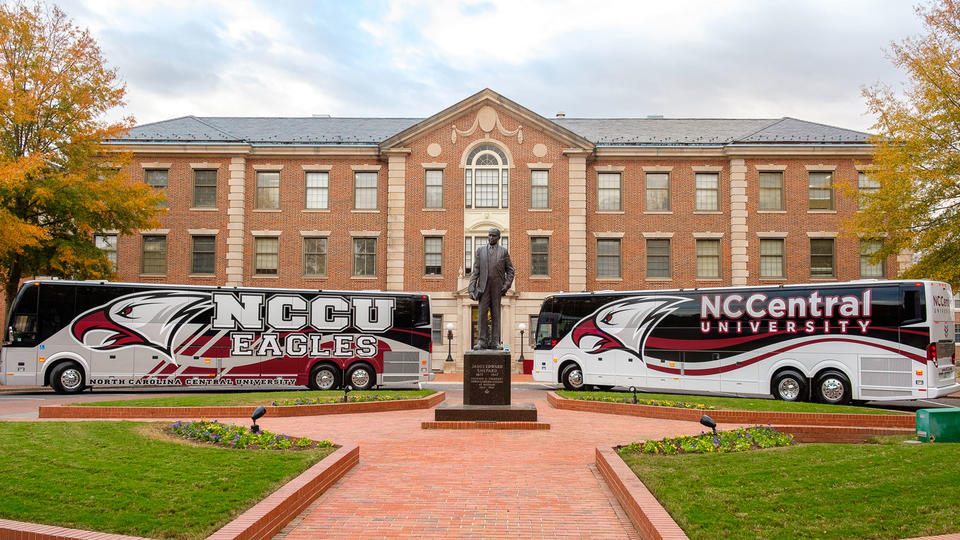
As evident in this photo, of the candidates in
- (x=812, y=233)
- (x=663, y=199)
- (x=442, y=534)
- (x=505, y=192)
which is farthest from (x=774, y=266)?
(x=442, y=534)

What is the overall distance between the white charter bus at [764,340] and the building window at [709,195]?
511 inches

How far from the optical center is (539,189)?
3578 cm

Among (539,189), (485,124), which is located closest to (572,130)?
(539,189)

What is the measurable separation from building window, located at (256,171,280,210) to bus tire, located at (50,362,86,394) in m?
14.6

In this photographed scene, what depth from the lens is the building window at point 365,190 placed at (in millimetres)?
36438

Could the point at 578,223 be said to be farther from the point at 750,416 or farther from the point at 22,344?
the point at 22,344

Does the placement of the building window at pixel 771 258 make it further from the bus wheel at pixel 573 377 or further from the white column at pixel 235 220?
the white column at pixel 235 220

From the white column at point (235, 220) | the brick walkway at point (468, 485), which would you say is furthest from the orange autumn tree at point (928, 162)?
the white column at point (235, 220)

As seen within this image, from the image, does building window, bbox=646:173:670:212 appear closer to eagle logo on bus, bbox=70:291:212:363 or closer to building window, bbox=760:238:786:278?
building window, bbox=760:238:786:278

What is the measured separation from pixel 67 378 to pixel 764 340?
20.5m

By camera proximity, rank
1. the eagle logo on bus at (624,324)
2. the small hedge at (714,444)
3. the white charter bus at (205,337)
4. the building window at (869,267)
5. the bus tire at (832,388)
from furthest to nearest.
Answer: the building window at (869,267) < the eagle logo on bus at (624,324) < the white charter bus at (205,337) < the bus tire at (832,388) < the small hedge at (714,444)

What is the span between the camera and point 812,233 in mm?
35500

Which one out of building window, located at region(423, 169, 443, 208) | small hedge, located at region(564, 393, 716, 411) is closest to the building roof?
building window, located at region(423, 169, 443, 208)

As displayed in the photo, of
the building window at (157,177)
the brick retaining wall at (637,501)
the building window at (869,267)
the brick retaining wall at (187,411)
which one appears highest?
the building window at (157,177)
